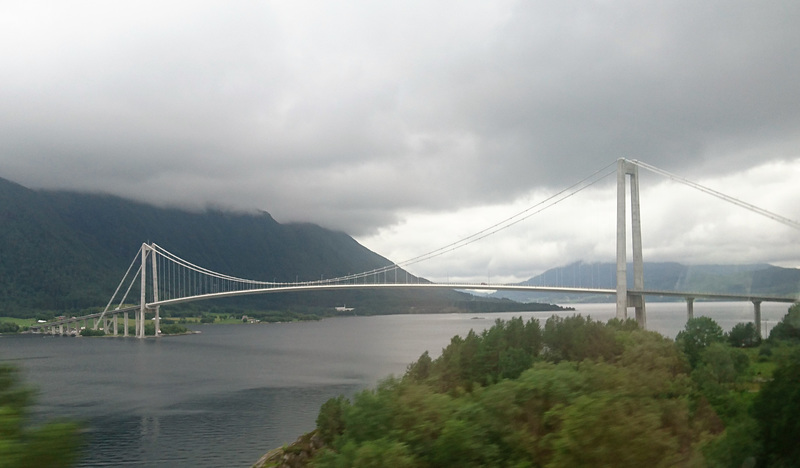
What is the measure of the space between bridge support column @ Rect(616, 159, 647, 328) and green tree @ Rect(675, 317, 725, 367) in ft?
27.1

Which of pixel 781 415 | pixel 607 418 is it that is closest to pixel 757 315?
pixel 781 415

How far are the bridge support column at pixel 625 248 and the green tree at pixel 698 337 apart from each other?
8.27 m

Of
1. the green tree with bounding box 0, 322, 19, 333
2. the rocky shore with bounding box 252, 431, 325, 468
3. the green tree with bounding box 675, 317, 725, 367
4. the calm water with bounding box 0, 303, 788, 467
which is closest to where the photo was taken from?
the green tree with bounding box 675, 317, 725, 367

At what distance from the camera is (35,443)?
201 centimetres

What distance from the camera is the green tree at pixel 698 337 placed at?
9.10 metres

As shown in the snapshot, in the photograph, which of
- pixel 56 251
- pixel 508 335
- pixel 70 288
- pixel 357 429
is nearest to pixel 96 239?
pixel 56 251

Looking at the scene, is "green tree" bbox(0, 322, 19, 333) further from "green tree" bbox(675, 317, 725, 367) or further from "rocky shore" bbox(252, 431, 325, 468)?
"green tree" bbox(675, 317, 725, 367)

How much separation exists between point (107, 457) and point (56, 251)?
2547 inches

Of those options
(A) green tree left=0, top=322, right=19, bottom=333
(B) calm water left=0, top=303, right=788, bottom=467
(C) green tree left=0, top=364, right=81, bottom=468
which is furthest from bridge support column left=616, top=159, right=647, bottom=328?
(A) green tree left=0, top=322, right=19, bottom=333

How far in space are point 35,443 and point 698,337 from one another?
1057cm

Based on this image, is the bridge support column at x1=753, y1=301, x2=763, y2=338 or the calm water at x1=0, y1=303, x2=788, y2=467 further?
the calm water at x1=0, y1=303, x2=788, y2=467

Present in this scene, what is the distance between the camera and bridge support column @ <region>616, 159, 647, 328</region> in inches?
826

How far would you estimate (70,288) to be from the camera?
200 ft

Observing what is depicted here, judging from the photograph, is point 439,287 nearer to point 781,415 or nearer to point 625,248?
point 625,248
